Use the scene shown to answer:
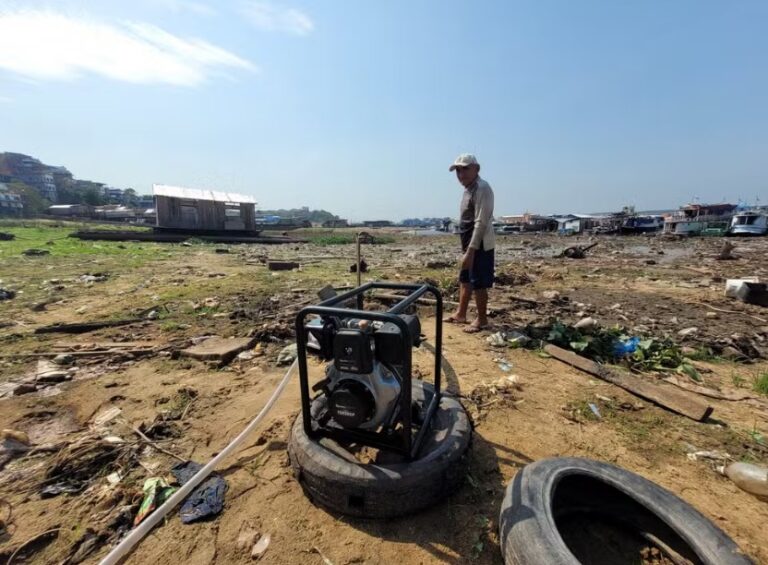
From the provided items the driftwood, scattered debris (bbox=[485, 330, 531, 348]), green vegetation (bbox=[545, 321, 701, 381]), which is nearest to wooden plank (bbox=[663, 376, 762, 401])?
green vegetation (bbox=[545, 321, 701, 381])

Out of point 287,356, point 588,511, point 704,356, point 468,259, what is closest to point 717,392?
point 704,356

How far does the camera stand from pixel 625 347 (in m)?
4.24

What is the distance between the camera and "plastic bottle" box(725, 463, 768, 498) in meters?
2.16

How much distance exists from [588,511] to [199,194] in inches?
1202

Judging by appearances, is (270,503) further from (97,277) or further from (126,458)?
(97,277)

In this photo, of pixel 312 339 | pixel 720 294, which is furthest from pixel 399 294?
pixel 720 294

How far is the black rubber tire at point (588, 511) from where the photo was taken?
1.57 meters

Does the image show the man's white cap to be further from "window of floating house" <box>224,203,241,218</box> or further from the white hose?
"window of floating house" <box>224,203,241,218</box>

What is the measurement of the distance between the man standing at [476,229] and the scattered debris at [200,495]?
3.53 m

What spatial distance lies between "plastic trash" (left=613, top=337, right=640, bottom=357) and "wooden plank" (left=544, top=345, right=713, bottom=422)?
60 centimetres

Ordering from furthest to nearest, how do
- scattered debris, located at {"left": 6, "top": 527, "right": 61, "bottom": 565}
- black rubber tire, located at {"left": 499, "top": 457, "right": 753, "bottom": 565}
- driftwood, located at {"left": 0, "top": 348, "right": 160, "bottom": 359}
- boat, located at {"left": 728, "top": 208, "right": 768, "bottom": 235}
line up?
boat, located at {"left": 728, "top": 208, "right": 768, "bottom": 235}
driftwood, located at {"left": 0, "top": 348, "right": 160, "bottom": 359}
scattered debris, located at {"left": 6, "top": 527, "right": 61, "bottom": 565}
black rubber tire, located at {"left": 499, "top": 457, "right": 753, "bottom": 565}

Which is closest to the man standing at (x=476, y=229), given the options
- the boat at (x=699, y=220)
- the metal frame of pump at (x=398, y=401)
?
the metal frame of pump at (x=398, y=401)

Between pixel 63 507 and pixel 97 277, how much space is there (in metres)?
8.96

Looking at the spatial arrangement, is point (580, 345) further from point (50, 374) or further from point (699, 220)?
point (699, 220)
